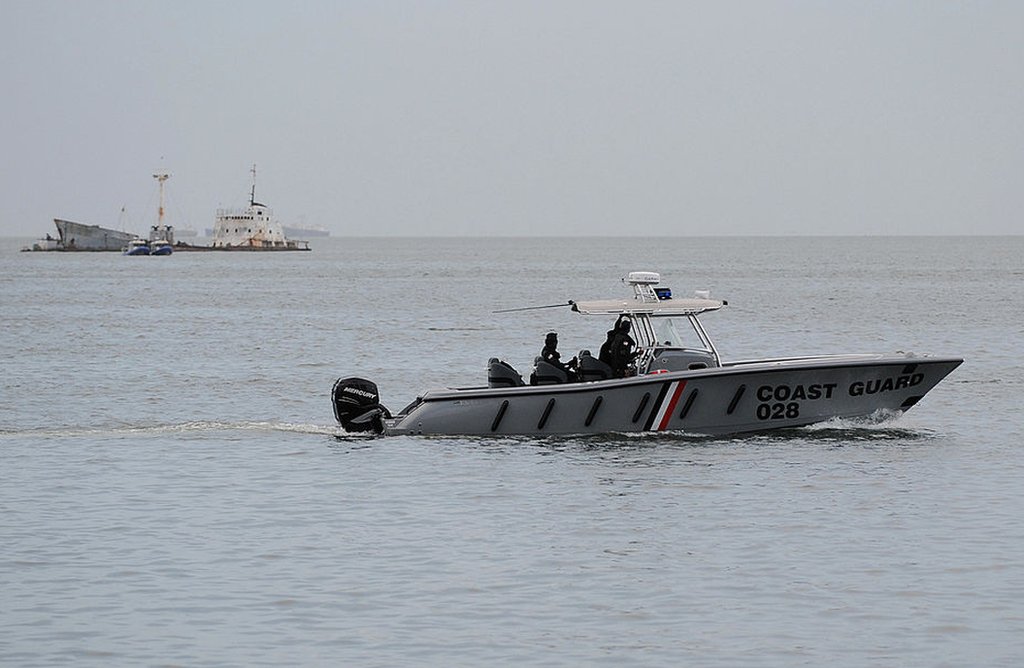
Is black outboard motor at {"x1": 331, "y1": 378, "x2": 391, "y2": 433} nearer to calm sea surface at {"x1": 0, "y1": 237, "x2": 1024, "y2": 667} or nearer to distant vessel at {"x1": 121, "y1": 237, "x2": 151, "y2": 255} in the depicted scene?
calm sea surface at {"x1": 0, "y1": 237, "x2": 1024, "y2": 667}

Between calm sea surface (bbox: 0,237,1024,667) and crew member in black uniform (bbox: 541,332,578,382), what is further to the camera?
crew member in black uniform (bbox: 541,332,578,382)

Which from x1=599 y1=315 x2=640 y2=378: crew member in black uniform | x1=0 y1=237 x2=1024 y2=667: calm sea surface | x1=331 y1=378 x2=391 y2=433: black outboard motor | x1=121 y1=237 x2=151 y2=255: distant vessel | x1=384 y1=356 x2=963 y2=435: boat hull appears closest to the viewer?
x1=0 y1=237 x2=1024 y2=667: calm sea surface

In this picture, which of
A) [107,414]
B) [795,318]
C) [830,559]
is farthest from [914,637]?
[795,318]

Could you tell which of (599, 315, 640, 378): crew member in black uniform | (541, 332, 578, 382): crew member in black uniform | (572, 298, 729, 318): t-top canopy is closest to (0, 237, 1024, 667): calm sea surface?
(541, 332, 578, 382): crew member in black uniform

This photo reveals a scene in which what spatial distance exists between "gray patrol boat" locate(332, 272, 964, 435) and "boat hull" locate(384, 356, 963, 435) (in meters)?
0.01

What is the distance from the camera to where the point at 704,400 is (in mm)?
23594

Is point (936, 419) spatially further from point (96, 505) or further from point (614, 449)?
point (96, 505)

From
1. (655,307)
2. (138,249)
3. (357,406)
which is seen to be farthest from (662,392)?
(138,249)

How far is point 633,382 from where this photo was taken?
76.7 feet

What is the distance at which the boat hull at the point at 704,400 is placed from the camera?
23453mm

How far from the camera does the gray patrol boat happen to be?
23.5m

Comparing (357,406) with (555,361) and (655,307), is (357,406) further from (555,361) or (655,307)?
(655,307)

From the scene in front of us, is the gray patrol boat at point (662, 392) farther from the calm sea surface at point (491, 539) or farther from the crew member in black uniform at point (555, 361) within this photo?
the calm sea surface at point (491, 539)

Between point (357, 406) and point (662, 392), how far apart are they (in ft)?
14.7
